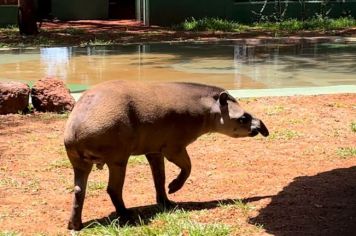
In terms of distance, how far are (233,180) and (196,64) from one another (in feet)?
29.0

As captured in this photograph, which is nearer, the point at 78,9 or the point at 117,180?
the point at 117,180

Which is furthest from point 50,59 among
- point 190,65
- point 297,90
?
point 297,90

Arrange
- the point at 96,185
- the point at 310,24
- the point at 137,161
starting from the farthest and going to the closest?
the point at 310,24 < the point at 137,161 < the point at 96,185

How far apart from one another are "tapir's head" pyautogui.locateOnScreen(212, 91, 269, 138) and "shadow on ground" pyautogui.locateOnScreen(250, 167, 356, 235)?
60 centimetres

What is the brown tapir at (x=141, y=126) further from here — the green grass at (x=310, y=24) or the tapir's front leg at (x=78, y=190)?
the green grass at (x=310, y=24)

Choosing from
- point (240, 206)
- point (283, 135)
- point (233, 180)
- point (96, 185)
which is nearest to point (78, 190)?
point (96, 185)

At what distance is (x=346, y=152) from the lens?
6.67 metres

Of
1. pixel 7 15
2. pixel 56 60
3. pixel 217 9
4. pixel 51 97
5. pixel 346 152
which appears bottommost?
pixel 56 60

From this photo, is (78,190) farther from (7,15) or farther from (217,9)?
(7,15)

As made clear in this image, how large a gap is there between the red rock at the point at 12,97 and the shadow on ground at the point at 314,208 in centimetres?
447

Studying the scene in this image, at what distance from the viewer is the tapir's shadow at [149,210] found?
4750 mm

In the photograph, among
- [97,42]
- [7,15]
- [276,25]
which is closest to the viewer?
[97,42]

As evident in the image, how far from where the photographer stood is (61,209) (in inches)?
205

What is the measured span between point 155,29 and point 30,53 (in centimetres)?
776
